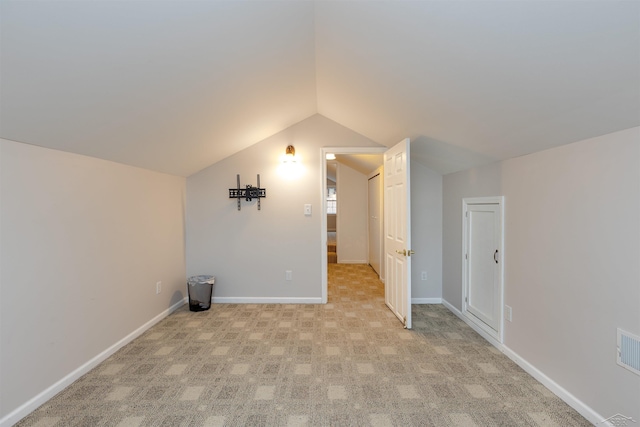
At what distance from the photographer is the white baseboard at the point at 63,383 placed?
72.9 inches

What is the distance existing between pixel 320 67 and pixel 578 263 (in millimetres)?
2390

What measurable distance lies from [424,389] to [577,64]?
2.12 metres

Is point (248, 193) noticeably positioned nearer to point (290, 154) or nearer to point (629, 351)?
point (290, 154)

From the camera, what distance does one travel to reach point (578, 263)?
1936mm

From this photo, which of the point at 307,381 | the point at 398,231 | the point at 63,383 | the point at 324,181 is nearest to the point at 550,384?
the point at 307,381

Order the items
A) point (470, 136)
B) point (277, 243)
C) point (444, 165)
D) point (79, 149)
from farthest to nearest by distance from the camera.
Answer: point (277, 243) < point (444, 165) < point (470, 136) < point (79, 149)

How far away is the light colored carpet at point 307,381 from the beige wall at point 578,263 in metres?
0.25

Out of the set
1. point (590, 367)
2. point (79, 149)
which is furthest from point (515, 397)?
point (79, 149)

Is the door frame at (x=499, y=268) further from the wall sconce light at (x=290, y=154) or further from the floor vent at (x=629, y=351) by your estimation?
the wall sconce light at (x=290, y=154)

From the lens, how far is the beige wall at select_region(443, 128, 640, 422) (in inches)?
64.4

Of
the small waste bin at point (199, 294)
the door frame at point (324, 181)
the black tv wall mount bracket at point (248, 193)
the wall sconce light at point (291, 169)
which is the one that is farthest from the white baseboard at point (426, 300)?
the small waste bin at point (199, 294)

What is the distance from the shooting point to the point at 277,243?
414 centimetres

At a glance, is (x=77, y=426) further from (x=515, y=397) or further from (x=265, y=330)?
(x=515, y=397)

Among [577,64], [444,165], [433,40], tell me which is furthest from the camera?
[444,165]
